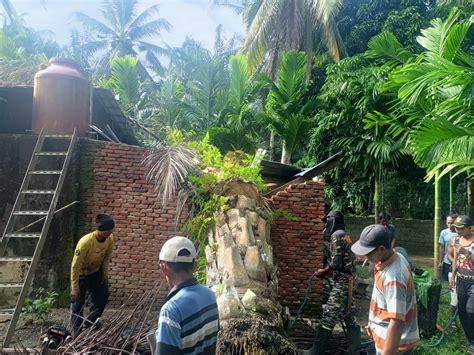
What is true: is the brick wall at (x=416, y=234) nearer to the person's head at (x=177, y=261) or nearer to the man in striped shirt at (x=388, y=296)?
the man in striped shirt at (x=388, y=296)

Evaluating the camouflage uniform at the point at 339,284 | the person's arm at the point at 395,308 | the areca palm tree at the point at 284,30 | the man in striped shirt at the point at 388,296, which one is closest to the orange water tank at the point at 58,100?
the camouflage uniform at the point at 339,284

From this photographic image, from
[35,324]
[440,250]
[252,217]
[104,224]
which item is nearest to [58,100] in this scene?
[104,224]

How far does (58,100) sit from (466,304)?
644 cm

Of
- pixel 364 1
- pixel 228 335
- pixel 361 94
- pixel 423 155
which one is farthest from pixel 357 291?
pixel 364 1

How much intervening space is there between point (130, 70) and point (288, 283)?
28.3 ft

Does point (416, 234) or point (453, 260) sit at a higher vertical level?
point (453, 260)

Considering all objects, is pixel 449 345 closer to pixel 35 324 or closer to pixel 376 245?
pixel 376 245

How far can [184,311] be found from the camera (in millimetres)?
2432

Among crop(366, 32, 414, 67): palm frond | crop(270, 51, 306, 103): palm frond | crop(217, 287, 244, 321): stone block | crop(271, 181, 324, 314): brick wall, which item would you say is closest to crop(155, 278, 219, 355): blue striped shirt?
crop(217, 287, 244, 321): stone block

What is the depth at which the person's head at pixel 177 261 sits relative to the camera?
8.34 feet

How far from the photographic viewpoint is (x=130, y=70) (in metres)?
13.6

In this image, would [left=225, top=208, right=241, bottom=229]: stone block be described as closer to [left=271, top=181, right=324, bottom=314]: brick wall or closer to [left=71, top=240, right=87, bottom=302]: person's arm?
[left=271, top=181, right=324, bottom=314]: brick wall

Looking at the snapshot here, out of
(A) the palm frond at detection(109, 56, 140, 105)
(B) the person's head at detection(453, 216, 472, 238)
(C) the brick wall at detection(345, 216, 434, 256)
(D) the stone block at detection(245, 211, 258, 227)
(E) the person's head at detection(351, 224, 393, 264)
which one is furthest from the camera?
(C) the brick wall at detection(345, 216, 434, 256)

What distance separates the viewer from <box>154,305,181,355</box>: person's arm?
235cm
